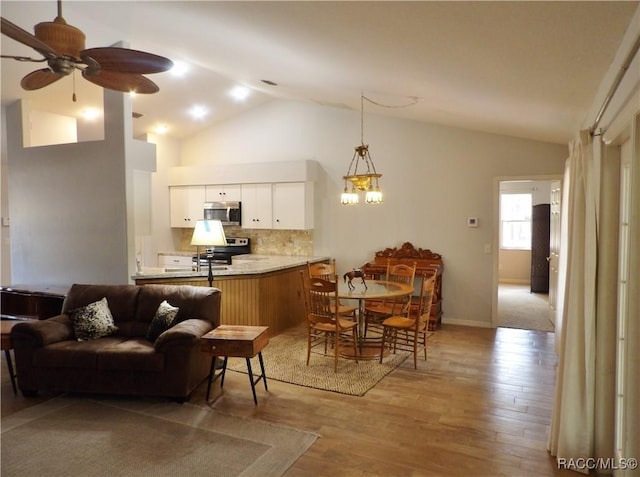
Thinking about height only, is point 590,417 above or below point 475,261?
below

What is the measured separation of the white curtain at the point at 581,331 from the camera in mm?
2510

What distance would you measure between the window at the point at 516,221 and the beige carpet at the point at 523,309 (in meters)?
1.10

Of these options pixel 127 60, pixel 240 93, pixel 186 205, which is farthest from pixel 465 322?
pixel 127 60

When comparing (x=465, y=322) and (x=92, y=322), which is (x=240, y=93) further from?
(x=465, y=322)

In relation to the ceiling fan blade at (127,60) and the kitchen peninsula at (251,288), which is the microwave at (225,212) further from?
the ceiling fan blade at (127,60)


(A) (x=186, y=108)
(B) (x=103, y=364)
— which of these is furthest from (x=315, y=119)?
(B) (x=103, y=364)

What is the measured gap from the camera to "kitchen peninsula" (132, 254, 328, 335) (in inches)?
190

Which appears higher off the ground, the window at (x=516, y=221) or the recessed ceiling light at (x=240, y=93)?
the recessed ceiling light at (x=240, y=93)

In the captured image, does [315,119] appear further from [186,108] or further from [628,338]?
[628,338]

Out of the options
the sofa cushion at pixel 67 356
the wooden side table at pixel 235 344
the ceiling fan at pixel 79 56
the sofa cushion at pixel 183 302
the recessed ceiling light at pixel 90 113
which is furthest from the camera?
the recessed ceiling light at pixel 90 113

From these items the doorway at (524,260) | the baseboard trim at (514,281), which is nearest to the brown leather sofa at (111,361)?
the doorway at (524,260)

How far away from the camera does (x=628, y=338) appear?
197 centimetres

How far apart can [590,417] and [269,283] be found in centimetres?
367

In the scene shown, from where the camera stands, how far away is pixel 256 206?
6.75 metres
